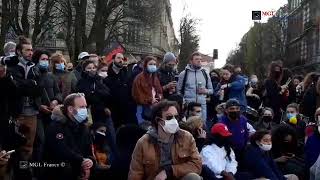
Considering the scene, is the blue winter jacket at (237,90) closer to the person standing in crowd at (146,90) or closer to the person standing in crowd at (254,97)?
the person standing in crowd at (254,97)

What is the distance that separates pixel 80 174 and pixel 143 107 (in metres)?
3.84

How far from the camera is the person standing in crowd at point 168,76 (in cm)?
1150

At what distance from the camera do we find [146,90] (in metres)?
10.9

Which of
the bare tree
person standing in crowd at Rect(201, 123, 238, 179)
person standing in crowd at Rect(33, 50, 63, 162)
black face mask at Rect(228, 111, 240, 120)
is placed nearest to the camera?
person standing in crowd at Rect(201, 123, 238, 179)

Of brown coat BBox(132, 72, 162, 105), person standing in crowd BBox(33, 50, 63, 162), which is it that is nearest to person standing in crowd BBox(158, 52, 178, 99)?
brown coat BBox(132, 72, 162, 105)

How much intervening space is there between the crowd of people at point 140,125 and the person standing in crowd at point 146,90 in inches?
0.8

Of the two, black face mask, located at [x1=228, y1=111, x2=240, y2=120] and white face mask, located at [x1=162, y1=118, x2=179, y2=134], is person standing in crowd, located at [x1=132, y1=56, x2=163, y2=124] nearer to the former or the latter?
black face mask, located at [x1=228, y1=111, x2=240, y2=120]

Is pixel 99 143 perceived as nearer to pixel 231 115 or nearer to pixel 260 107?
pixel 231 115

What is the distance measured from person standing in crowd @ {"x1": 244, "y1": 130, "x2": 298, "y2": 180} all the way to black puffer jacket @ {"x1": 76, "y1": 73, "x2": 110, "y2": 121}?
113 inches

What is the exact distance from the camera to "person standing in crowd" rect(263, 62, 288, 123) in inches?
520

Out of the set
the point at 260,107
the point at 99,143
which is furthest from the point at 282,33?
the point at 99,143

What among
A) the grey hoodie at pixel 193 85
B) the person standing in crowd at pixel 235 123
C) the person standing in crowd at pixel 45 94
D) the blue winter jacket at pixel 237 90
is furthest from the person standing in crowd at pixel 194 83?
the person standing in crowd at pixel 45 94

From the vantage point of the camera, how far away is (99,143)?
920 centimetres

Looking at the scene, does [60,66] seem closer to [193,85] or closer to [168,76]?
[168,76]
